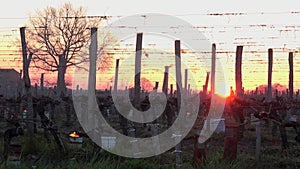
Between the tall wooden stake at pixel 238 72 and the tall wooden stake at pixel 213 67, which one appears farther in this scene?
the tall wooden stake at pixel 213 67

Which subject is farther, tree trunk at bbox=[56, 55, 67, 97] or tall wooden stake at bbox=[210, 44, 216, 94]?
tree trunk at bbox=[56, 55, 67, 97]

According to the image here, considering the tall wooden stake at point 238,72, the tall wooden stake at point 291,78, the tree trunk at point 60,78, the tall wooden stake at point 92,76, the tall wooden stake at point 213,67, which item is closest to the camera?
the tall wooden stake at point 92,76

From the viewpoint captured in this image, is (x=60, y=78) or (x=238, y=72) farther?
(x=60, y=78)

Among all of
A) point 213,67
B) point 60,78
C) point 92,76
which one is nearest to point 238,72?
point 213,67

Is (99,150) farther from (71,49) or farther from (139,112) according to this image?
(71,49)

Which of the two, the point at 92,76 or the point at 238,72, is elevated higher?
the point at 238,72

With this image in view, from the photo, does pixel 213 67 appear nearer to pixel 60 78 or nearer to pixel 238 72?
pixel 238 72

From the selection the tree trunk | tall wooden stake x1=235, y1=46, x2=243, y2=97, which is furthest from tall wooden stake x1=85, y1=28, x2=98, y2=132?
the tree trunk

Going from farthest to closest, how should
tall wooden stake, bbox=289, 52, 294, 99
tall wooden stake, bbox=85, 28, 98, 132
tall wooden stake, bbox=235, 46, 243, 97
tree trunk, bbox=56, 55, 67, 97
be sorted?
tree trunk, bbox=56, 55, 67, 97 → tall wooden stake, bbox=289, 52, 294, 99 → tall wooden stake, bbox=235, 46, 243, 97 → tall wooden stake, bbox=85, 28, 98, 132

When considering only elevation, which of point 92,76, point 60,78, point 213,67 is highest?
point 213,67

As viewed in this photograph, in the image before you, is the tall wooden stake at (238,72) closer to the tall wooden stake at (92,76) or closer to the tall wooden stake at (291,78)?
the tall wooden stake at (291,78)

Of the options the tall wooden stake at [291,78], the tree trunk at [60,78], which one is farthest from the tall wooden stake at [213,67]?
the tree trunk at [60,78]

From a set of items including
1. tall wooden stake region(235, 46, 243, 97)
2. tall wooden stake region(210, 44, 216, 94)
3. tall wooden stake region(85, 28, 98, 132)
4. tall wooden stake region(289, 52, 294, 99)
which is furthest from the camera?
tall wooden stake region(289, 52, 294, 99)

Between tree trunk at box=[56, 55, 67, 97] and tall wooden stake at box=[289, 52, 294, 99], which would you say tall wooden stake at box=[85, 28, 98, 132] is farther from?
tree trunk at box=[56, 55, 67, 97]
